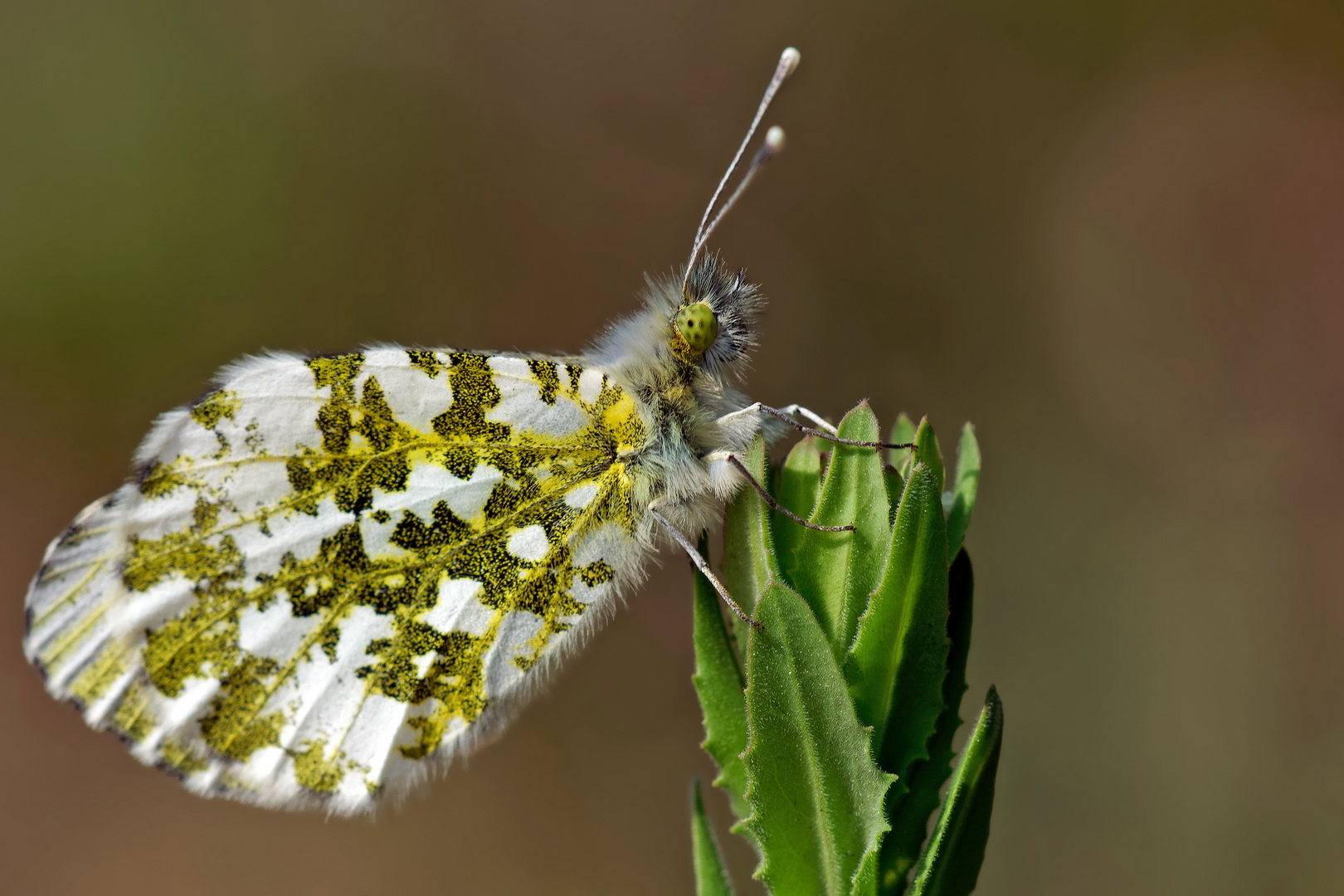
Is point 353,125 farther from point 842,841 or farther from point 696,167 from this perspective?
point 842,841

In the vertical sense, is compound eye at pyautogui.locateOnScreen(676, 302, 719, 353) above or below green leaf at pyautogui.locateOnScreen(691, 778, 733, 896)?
above

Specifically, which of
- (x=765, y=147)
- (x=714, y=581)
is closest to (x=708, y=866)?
(x=714, y=581)

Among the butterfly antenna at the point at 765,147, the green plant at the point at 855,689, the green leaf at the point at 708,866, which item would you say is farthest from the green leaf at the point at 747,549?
the butterfly antenna at the point at 765,147

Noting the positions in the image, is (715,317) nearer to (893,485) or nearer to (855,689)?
(893,485)

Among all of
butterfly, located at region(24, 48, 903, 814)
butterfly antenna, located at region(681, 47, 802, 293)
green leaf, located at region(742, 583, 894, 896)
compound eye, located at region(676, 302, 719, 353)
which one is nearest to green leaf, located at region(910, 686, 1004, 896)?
green leaf, located at region(742, 583, 894, 896)

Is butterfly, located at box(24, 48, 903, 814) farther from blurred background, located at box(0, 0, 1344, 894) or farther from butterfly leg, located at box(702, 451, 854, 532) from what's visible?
blurred background, located at box(0, 0, 1344, 894)
